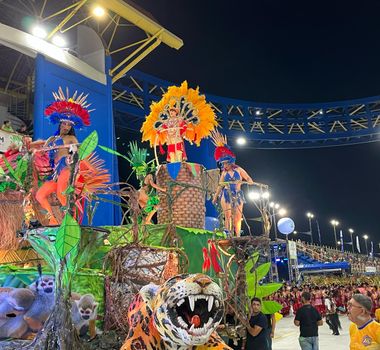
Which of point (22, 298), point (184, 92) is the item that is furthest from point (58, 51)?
point (22, 298)

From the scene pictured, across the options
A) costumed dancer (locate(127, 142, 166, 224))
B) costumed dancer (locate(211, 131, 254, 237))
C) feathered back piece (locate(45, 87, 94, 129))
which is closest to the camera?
feathered back piece (locate(45, 87, 94, 129))

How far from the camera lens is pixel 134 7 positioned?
32.1 feet

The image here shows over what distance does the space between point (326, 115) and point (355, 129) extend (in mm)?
1396

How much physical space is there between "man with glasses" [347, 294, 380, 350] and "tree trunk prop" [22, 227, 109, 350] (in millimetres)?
1924

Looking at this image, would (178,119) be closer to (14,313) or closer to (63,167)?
(63,167)

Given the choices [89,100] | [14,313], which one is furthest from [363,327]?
[89,100]

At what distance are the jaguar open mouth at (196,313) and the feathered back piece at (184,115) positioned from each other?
5.05 m

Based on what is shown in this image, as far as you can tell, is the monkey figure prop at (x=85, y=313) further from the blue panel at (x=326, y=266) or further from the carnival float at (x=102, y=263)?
the blue panel at (x=326, y=266)

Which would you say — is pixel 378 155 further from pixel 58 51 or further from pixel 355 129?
pixel 58 51

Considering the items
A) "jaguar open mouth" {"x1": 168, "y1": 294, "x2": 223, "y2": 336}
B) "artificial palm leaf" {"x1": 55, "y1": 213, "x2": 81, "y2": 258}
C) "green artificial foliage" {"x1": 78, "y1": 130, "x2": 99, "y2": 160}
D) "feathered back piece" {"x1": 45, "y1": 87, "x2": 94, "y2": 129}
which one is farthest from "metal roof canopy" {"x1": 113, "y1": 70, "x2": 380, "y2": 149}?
"jaguar open mouth" {"x1": 168, "y1": 294, "x2": 223, "y2": 336}

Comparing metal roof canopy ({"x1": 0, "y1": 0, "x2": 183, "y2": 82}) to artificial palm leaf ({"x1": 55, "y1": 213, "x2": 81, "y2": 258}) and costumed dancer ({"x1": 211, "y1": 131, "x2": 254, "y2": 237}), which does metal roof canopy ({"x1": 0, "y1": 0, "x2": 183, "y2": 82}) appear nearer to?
costumed dancer ({"x1": 211, "y1": 131, "x2": 254, "y2": 237})

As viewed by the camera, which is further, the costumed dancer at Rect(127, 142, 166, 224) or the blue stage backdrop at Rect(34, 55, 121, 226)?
the blue stage backdrop at Rect(34, 55, 121, 226)

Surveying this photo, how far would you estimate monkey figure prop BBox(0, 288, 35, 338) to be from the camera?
3.74 meters

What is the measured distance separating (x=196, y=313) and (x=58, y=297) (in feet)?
3.62
